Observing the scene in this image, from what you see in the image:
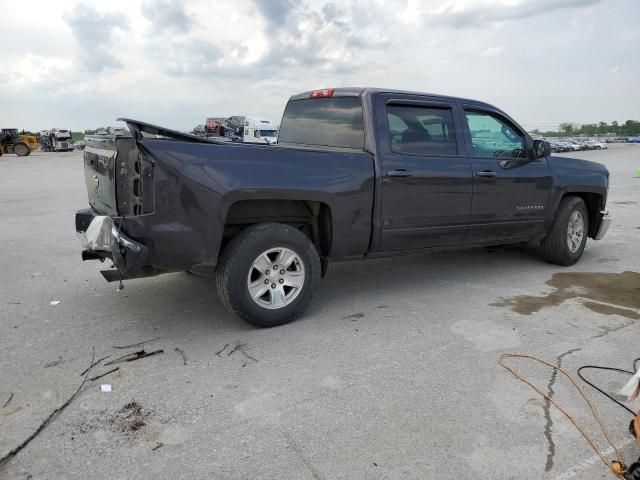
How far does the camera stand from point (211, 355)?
3.68 metres

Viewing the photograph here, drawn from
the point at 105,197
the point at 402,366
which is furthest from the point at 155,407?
the point at 105,197

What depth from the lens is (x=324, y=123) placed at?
5066 millimetres

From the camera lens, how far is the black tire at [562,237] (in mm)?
6023

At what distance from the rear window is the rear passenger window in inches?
12.3

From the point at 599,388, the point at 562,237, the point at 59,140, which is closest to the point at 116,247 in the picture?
the point at 599,388

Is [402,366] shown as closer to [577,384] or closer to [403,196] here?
[577,384]

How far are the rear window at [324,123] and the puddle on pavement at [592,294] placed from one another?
2050mm

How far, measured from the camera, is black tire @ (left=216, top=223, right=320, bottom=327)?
Answer: 3910mm

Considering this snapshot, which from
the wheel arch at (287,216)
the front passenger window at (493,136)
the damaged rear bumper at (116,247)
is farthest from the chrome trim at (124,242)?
the front passenger window at (493,136)

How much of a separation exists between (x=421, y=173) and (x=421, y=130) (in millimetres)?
450

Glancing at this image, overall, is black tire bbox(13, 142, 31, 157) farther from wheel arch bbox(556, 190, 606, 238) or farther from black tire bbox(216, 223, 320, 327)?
wheel arch bbox(556, 190, 606, 238)

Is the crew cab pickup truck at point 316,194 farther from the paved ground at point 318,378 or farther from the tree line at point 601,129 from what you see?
the tree line at point 601,129

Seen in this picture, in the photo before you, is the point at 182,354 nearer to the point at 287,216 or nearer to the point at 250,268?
the point at 250,268

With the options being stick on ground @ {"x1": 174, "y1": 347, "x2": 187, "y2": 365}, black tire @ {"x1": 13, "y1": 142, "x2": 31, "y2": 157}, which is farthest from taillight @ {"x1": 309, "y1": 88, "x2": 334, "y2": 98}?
black tire @ {"x1": 13, "y1": 142, "x2": 31, "y2": 157}
